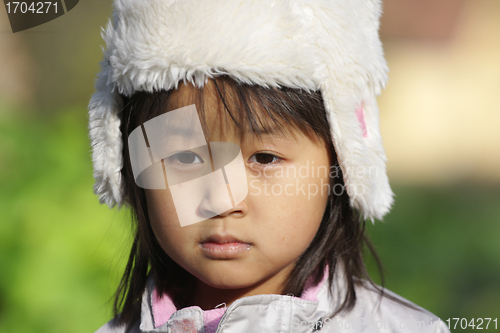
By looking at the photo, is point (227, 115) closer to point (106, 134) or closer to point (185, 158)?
point (185, 158)

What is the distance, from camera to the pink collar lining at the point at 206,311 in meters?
1.01

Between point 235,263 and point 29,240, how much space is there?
1.31m

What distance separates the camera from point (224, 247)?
0.94 meters

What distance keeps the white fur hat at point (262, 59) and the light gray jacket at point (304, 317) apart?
0.25 m

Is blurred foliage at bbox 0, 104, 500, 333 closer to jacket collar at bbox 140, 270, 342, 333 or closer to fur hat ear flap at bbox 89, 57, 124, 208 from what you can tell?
fur hat ear flap at bbox 89, 57, 124, 208

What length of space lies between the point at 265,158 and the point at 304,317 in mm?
393

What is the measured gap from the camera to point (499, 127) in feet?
11.0

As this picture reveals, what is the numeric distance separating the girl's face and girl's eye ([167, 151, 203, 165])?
0.06 m

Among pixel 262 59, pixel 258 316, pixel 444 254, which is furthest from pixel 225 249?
pixel 444 254

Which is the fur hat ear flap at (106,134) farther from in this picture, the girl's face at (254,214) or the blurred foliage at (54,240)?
the blurred foliage at (54,240)

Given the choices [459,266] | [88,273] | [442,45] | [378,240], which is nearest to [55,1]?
[88,273]

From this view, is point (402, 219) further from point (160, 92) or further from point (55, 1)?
point (55, 1)

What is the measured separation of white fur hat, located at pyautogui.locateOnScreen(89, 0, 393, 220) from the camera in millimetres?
904

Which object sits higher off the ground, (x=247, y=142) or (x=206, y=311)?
(x=247, y=142)
